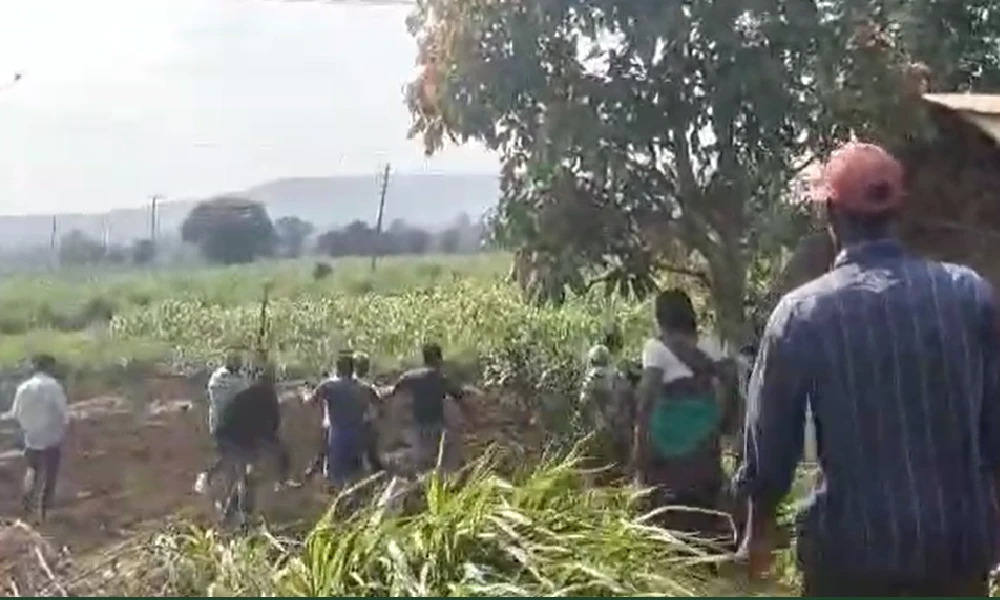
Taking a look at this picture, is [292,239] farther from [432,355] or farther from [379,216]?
[432,355]

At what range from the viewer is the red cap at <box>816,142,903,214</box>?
8.79 feet

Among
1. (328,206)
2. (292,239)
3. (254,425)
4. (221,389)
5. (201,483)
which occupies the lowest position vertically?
(201,483)

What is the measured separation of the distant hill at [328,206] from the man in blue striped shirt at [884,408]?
329cm

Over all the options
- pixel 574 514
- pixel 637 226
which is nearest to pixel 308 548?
pixel 574 514

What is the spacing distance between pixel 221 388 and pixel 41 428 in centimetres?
66

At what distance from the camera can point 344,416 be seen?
19.4ft

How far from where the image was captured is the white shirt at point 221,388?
5.72 m

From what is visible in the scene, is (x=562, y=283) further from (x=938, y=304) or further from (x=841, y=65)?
(x=938, y=304)

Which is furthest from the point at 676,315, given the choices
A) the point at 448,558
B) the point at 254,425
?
the point at 448,558

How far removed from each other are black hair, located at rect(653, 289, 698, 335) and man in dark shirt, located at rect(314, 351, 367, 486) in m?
1.15

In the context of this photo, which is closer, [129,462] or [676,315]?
[129,462]

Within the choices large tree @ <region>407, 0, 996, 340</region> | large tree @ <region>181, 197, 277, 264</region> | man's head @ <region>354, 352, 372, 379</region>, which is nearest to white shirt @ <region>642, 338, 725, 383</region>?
large tree @ <region>407, 0, 996, 340</region>

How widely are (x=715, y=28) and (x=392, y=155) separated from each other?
128cm

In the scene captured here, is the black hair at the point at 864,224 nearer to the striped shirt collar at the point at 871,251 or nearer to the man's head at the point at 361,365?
the striped shirt collar at the point at 871,251
